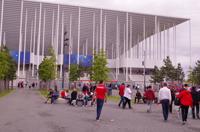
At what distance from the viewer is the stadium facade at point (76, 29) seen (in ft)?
232

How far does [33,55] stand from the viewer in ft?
258

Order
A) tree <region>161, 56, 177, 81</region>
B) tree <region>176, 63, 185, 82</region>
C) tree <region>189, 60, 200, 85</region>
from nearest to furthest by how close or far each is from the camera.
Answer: tree <region>189, 60, 200, 85</region> → tree <region>161, 56, 177, 81</region> → tree <region>176, 63, 185, 82</region>

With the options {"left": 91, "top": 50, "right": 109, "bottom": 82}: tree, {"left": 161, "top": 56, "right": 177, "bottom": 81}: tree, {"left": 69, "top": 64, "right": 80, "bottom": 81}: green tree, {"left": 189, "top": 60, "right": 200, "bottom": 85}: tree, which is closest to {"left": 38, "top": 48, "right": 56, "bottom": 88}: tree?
{"left": 91, "top": 50, "right": 109, "bottom": 82}: tree

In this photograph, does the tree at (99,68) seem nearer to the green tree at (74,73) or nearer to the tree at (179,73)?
the green tree at (74,73)

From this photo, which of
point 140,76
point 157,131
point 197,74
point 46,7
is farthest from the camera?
point 140,76

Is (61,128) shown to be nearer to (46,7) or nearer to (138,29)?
(46,7)

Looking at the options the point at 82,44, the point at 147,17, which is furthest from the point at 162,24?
the point at 82,44

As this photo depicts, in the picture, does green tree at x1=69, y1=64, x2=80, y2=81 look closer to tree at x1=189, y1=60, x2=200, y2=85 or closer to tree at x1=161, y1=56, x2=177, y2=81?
tree at x1=161, y1=56, x2=177, y2=81

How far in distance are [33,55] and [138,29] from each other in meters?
24.6

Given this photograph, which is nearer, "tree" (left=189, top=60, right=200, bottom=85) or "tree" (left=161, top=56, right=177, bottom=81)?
"tree" (left=189, top=60, right=200, bottom=85)

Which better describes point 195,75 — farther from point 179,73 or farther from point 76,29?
point 76,29

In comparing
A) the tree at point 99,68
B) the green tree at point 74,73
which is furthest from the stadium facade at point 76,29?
the tree at point 99,68

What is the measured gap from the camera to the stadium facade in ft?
232

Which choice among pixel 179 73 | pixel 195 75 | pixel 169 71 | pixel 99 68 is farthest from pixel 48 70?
pixel 179 73
